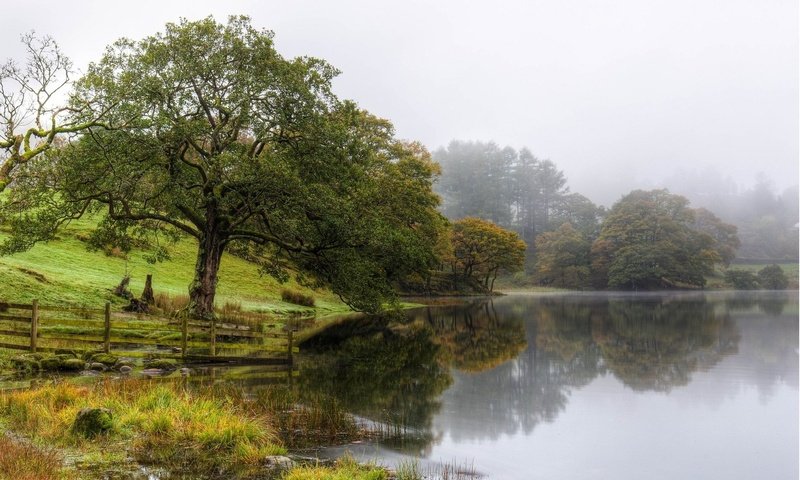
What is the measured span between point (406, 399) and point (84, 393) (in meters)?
8.78

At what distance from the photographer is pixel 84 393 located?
13.7 metres

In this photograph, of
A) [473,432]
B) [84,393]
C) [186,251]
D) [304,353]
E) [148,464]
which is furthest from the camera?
[186,251]

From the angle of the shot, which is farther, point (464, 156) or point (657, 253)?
point (464, 156)

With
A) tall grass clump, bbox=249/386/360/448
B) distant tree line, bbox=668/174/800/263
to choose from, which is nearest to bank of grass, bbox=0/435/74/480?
tall grass clump, bbox=249/386/360/448

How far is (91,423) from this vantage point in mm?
11133

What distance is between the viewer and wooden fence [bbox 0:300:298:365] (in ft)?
65.1

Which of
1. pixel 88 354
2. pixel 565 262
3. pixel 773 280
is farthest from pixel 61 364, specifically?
pixel 773 280

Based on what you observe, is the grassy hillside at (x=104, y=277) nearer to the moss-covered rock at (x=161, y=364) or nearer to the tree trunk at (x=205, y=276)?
the tree trunk at (x=205, y=276)

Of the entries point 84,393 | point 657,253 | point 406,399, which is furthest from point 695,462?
point 657,253

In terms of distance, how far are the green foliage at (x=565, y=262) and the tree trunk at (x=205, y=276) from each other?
96.5 meters

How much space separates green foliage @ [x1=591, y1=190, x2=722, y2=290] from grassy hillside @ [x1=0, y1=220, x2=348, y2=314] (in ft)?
233

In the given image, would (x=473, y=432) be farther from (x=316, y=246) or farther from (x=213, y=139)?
(x=213, y=139)

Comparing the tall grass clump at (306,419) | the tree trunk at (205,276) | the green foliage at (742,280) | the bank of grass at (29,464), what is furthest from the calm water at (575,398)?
the green foliage at (742,280)

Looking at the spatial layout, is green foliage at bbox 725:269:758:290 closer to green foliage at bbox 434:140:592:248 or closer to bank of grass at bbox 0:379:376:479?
green foliage at bbox 434:140:592:248
